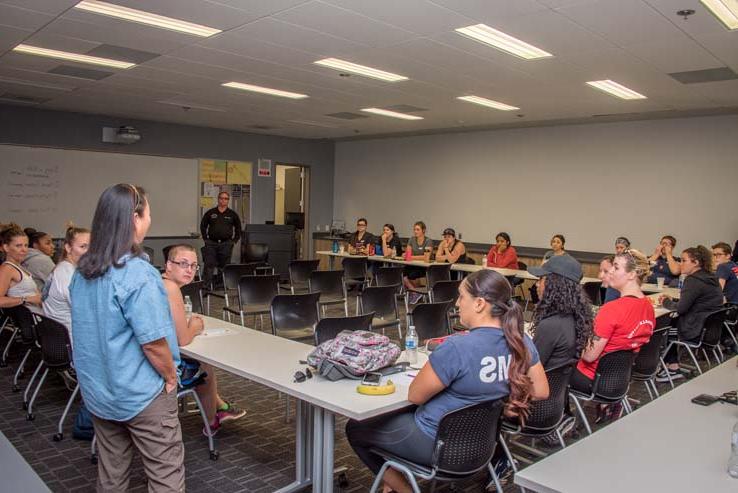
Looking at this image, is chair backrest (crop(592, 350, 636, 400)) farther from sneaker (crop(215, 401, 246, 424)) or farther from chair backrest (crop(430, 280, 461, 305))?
chair backrest (crop(430, 280, 461, 305))

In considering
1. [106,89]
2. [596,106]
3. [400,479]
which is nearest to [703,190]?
[596,106]

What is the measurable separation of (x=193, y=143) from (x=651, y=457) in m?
11.2

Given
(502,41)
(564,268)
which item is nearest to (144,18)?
(502,41)

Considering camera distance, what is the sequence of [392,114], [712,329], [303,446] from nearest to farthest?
1. [303,446]
2. [712,329]
3. [392,114]

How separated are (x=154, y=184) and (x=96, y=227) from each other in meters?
9.91

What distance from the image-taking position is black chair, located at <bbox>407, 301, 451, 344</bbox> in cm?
452

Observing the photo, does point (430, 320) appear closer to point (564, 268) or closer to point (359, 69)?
point (564, 268)

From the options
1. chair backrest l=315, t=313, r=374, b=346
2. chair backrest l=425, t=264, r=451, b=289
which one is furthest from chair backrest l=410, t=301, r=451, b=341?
chair backrest l=425, t=264, r=451, b=289

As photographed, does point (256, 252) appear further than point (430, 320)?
Yes

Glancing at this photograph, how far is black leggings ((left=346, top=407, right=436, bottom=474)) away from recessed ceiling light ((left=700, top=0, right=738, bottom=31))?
3.67m

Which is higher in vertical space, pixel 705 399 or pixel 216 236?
pixel 216 236

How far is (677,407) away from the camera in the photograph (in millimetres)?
2578

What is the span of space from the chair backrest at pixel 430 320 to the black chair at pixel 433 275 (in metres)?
2.65

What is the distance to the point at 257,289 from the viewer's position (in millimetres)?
6230
